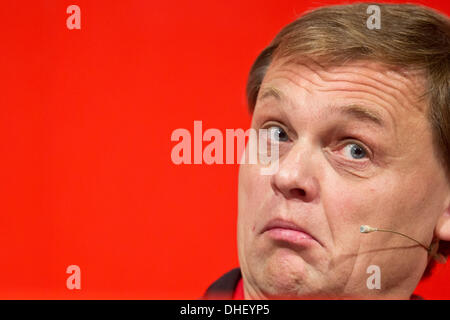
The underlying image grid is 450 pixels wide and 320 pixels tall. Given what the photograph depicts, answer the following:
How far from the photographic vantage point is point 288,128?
1.50m

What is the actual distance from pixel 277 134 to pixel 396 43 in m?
0.35

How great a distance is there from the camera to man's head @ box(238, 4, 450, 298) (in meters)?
1.43

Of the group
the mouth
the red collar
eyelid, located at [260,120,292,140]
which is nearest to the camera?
the mouth

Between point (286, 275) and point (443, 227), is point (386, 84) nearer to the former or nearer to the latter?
point (443, 227)

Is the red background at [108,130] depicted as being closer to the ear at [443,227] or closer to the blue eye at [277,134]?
the blue eye at [277,134]

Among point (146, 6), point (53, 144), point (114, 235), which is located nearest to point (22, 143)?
point (53, 144)

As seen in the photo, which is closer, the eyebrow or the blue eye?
the eyebrow

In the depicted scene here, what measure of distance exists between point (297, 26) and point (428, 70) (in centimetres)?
34

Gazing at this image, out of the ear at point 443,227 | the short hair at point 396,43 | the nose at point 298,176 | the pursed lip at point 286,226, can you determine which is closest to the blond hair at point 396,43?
the short hair at point 396,43

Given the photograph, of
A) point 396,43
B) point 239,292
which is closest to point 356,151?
point 396,43

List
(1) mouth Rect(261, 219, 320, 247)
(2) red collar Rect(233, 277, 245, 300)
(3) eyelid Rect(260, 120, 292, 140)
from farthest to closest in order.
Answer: (2) red collar Rect(233, 277, 245, 300), (3) eyelid Rect(260, 120, 292, 140), (1) mouth Rect(261, 219, 320, 247)

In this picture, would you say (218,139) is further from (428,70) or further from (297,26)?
(428,70)

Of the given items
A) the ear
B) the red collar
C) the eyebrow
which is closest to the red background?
the red collar

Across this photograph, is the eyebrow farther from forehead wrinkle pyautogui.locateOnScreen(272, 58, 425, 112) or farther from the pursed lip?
the pursed lip
